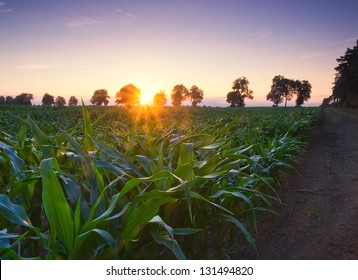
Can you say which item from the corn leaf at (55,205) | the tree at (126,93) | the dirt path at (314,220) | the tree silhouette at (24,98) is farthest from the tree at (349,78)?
the tree silhouette at (24,98)

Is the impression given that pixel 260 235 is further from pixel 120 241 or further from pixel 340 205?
pixel 120 241

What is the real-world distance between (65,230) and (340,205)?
382cm

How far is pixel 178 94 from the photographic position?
10669 cm

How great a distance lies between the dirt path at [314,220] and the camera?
9.84 feet

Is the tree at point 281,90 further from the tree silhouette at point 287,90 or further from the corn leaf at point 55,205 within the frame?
the corn leaf at point 55,205

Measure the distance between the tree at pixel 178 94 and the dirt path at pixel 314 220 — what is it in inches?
3888

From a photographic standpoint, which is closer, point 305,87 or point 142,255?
point 142,255

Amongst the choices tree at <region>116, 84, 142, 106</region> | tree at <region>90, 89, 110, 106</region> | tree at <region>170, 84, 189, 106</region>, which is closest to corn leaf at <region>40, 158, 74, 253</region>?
tree at <region>116, 84, 142, 106</region>

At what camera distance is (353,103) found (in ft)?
143

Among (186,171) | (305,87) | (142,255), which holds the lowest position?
(142,255)

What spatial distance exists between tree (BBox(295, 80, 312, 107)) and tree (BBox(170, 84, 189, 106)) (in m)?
32.6

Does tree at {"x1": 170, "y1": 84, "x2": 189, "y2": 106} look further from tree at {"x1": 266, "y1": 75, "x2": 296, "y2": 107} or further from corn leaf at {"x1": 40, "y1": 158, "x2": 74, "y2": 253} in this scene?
corn leaf at {"x1": 40, "y1": 158, "x2": 74, "y2": 253}

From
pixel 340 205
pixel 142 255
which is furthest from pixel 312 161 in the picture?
pixel 142 255
